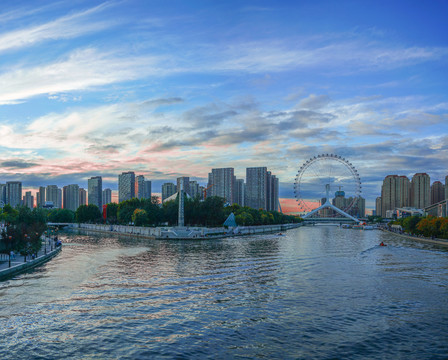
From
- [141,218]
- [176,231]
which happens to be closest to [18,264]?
[176,231]

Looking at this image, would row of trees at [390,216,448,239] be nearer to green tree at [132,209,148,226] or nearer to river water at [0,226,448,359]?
river water at [0,226,448,359]

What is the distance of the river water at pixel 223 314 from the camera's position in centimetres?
1772

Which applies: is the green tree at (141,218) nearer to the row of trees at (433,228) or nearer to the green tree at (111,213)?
the green tree at (111,213)

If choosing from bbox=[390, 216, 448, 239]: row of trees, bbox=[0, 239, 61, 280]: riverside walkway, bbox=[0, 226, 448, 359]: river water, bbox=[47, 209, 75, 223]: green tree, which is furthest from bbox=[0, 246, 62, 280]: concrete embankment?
bbox=[47, 209, 75, 223]: green tree

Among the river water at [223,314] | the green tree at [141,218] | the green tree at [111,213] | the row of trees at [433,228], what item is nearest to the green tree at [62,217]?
the green tree at [111,213]

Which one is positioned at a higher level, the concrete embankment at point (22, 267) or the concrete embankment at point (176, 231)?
→ the concrete embankment at point (22, 267)

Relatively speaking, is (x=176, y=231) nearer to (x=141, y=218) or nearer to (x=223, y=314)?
(x=141, y=218)

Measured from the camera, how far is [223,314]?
22766mm

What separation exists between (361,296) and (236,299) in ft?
29.1

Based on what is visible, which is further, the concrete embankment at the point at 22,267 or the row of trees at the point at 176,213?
the row of trees at the point at 176,213

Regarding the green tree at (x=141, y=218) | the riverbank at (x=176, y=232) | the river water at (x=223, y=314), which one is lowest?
the riverbank at (x=176, y=232)

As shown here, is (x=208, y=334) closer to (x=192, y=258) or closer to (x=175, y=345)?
(x=175, y=345)

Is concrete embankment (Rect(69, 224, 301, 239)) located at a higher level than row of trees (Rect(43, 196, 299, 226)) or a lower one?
lower

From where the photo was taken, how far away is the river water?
17.7 meters
